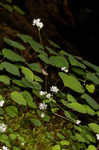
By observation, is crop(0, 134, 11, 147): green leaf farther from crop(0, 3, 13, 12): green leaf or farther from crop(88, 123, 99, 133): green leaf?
crop(0, 3, 13, 12): green leaf

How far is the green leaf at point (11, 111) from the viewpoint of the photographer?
202cm

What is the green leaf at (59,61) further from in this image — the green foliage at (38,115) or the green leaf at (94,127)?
the green leaf at (94,127)

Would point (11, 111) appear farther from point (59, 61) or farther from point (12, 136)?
point (59, 61)

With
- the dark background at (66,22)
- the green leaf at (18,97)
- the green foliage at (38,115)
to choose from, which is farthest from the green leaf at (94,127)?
the dark background at (66,22)

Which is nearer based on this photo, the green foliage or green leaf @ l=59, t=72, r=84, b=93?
the green foliage

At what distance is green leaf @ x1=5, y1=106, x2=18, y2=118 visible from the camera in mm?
2023

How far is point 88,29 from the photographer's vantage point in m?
4.48

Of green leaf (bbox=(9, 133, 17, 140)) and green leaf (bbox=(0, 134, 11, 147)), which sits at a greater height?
green leaf (bbox=(9, 133, 17, 140))

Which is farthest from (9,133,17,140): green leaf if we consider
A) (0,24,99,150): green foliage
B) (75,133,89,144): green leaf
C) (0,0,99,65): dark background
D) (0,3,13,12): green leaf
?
(0,3,13,12): green leaf

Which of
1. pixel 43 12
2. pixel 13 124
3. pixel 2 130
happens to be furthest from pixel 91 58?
pixel 2 130

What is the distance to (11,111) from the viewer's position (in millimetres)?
2045

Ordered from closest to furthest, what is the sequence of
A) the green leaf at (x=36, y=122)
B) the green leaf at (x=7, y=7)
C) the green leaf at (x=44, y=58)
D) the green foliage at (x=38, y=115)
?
the green foliage at (x=38, y=115) → the green leaf at (x=36, y=122) → the green leaf at (x=44, y=58) → the green leaf at (x=7, y=7)

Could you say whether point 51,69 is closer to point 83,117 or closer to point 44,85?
point 44,85

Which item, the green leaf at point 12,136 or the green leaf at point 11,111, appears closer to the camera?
the green leaf at point 12,136
